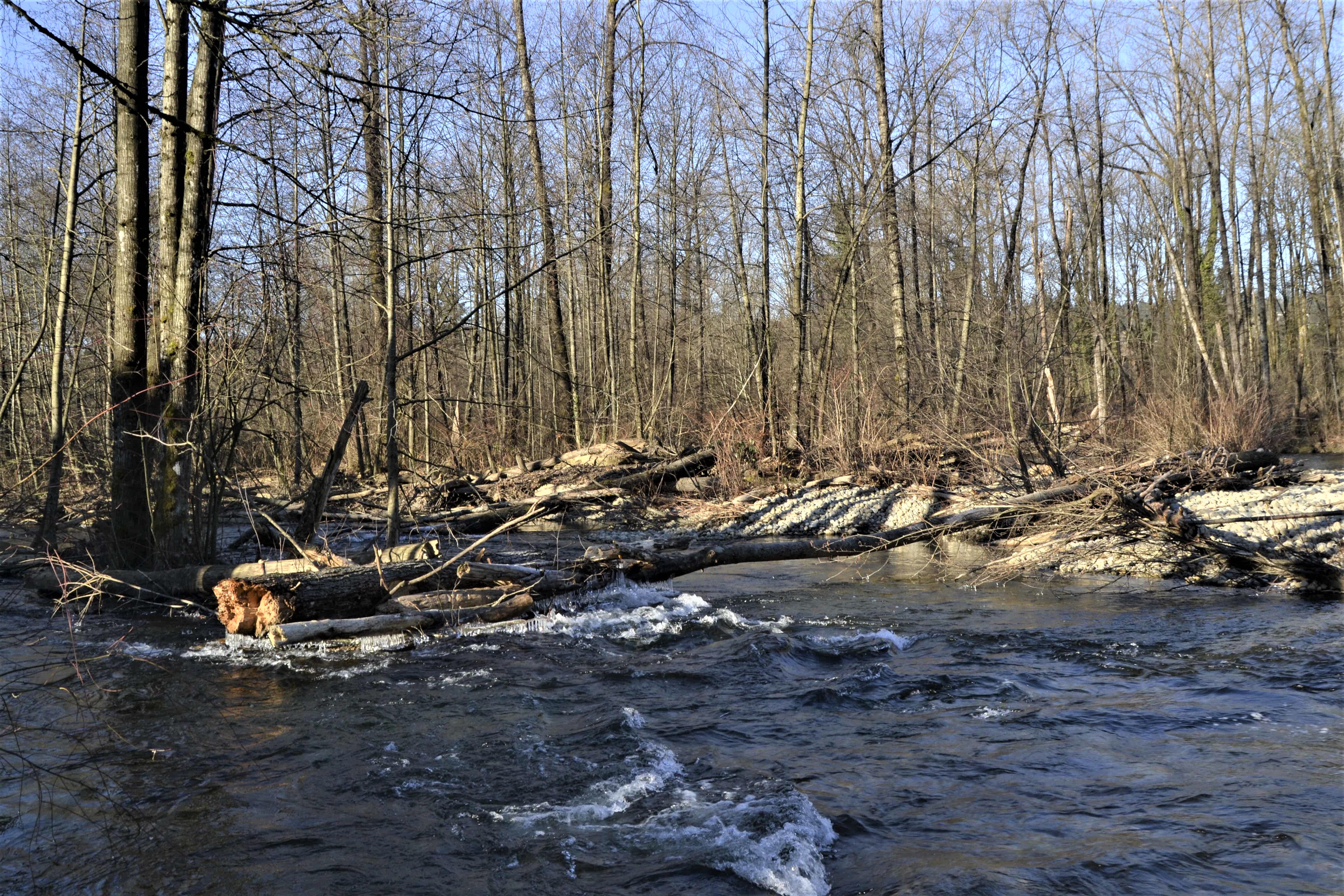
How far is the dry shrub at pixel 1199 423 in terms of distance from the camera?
46.2 feet

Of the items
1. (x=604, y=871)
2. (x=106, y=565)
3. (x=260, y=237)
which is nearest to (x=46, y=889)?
(x=604, y=871)

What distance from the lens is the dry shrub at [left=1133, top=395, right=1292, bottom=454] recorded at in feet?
46.2

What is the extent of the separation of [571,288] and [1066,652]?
22.2 m

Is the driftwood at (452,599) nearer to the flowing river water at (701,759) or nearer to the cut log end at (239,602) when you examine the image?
the flowing river water at (701,759)

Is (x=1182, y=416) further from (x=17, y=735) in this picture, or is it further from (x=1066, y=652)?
(x=17, y=735)

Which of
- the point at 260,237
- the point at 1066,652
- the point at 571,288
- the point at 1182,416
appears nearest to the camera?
the point at 1066,652

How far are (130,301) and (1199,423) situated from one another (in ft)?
50.9

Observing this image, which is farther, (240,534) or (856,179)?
(856,179)

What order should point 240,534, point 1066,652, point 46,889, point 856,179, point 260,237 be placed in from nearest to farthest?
point 46,889, point 1066,652, point 260,237, point 240,534, point 856,179

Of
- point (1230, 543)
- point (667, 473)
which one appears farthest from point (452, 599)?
point (667, 473)

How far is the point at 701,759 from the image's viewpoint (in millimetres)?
4754

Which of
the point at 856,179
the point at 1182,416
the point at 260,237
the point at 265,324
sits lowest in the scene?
the point at 1182,416

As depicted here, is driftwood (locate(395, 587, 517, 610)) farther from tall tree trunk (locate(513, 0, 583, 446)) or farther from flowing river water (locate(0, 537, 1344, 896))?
tall tree trunk (locate(513, 0, 583, 446))

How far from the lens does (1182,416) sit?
574 inches
